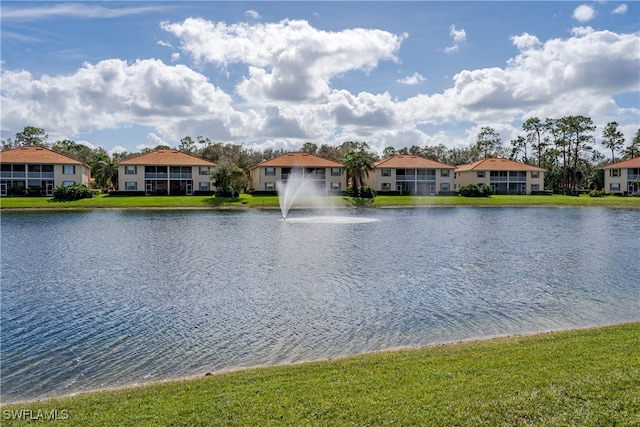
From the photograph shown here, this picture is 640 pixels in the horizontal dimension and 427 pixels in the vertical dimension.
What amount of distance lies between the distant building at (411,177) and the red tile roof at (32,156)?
176ft

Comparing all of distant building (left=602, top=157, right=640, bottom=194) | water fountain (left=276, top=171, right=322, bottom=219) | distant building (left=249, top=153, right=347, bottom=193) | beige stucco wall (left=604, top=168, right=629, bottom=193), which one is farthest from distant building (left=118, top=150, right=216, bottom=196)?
beige stucco wall (left=604, top=168, right=629, bottom=193)

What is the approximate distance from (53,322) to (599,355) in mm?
14747

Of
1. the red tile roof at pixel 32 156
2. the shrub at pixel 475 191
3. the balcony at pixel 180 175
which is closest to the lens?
the red tile roof at pixel 32 156

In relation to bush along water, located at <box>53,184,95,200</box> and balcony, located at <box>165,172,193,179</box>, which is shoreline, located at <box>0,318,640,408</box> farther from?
balcony, located at <box>165,172,193,179</box>

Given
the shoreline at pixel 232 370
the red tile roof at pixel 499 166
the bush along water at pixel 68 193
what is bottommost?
the shoreline at pixel 232 370

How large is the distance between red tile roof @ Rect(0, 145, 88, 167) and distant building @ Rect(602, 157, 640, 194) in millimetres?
99832

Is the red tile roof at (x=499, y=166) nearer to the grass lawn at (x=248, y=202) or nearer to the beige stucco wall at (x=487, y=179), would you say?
the beige stucco wall at (x=487, y=179)

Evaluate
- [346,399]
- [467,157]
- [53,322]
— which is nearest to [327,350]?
[346,399]

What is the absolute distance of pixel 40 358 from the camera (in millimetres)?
11992

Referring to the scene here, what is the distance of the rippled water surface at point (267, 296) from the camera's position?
12.2m

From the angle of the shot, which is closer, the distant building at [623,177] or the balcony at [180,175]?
the balcony at [180,175]

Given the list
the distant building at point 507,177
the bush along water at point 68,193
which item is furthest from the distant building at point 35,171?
the distant building at point 507,177

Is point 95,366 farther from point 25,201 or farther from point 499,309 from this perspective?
point 25,201

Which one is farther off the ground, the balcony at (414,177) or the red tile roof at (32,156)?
the red tile roof at (32,156)
